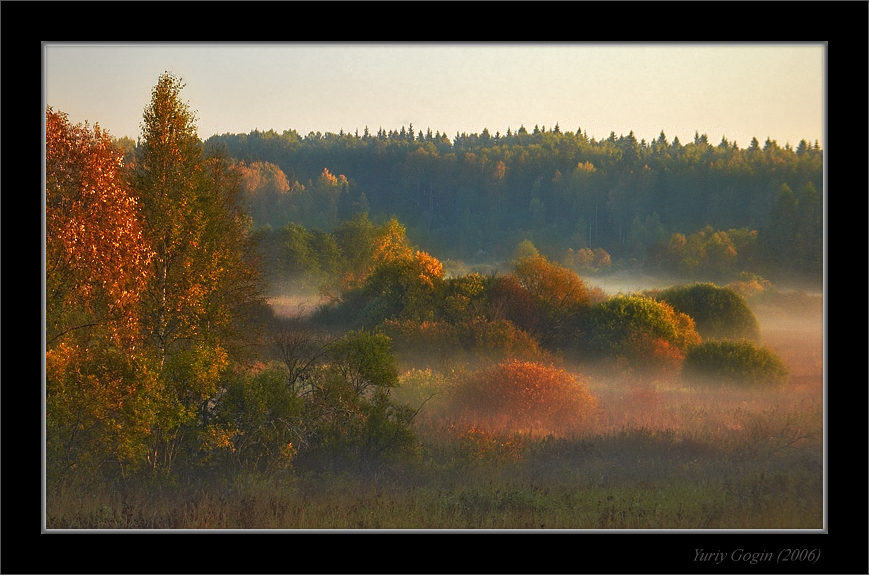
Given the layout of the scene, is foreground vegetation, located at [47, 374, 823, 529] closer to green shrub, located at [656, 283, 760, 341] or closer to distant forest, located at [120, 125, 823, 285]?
green shrub, located at [656, 283, 760, 341]

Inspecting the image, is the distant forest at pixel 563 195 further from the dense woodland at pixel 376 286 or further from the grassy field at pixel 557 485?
the grassy field at pixel 557 485

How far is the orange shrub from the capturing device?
19.7 meters

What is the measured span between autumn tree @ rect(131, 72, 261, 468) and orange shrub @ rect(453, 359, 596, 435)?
19.6 ft

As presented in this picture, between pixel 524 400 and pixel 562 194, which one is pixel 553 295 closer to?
pixel 524 400

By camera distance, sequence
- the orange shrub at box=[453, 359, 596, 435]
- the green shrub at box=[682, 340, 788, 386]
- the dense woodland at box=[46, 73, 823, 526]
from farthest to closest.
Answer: the green shrub at box=[682, 340, 788, 386]
the orange shrub at box=[453, 359, 596, 435]
the dense woodland at box=[46, 73, 823, 526]

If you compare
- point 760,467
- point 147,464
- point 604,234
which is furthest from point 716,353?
point 147,464

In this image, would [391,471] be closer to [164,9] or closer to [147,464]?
[147,464]

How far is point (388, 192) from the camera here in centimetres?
2859

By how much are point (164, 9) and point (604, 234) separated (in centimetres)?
2232

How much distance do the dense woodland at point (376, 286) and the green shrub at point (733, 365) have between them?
0.07m

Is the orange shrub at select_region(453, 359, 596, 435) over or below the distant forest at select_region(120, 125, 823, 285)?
below

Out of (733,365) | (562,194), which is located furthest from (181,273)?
(562,194)

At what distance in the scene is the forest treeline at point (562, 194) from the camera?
77.7 ft

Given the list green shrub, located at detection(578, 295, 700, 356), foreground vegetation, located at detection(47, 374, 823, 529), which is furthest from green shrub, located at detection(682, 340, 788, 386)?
foreground vegetation, located at detection(47, 374, 823, 529)
